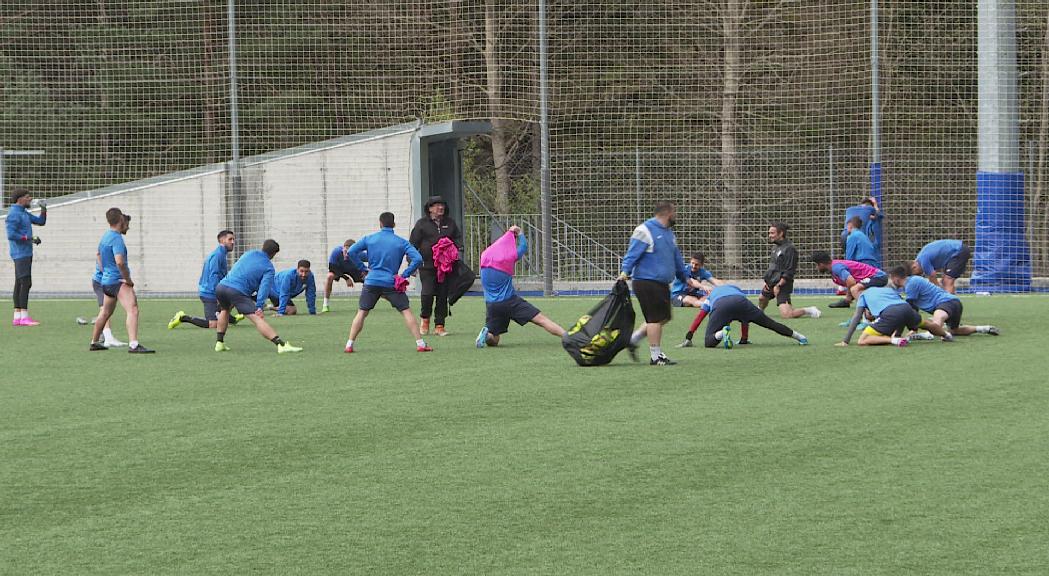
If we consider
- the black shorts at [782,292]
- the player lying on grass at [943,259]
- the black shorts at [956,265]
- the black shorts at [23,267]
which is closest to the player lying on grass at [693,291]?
the black shorts at [782,292]

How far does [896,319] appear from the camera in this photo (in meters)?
14.3

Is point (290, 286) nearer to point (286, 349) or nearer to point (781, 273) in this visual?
point (286, 349)

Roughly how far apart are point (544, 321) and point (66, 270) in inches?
597

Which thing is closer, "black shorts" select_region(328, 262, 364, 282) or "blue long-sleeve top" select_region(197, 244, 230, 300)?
"blue long-sleeve top" select_region(197, 244, 230, 300)

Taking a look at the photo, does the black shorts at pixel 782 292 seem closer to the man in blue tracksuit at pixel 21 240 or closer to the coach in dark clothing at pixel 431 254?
the coach in dark clothing at pixel 431 254

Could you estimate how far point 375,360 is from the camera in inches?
555

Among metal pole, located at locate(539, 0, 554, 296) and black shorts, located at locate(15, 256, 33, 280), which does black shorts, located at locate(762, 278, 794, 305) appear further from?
black shorts, located at locate(15, 256, 33, 280)

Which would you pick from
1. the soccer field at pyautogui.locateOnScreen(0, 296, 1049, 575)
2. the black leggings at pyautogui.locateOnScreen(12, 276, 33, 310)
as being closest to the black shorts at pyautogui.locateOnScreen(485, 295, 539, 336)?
the soccer field at pyautogui.locateOnScreen(0, 296, 1049, 575)

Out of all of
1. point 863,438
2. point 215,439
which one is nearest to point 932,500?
point 863,438

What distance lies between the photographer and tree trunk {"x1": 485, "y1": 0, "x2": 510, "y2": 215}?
28891mm

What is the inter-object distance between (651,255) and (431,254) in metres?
4.97

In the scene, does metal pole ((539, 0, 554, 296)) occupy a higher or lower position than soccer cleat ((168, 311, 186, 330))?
higher

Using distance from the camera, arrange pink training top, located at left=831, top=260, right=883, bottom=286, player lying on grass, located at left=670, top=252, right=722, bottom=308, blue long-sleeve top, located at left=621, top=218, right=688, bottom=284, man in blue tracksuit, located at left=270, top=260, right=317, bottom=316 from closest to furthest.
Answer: blue long-sleeve top, located at left=621, top=218, right=688, bottom=284
pink training top, located at left=831, top=260, right=883, bottom=286
player lying on grass, located at left=670, top=252, right=722, bottom=308
man in blue tracksuit, located at left=270, top=260, right=317, bottom=316

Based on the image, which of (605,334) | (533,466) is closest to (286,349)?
(605,334)
